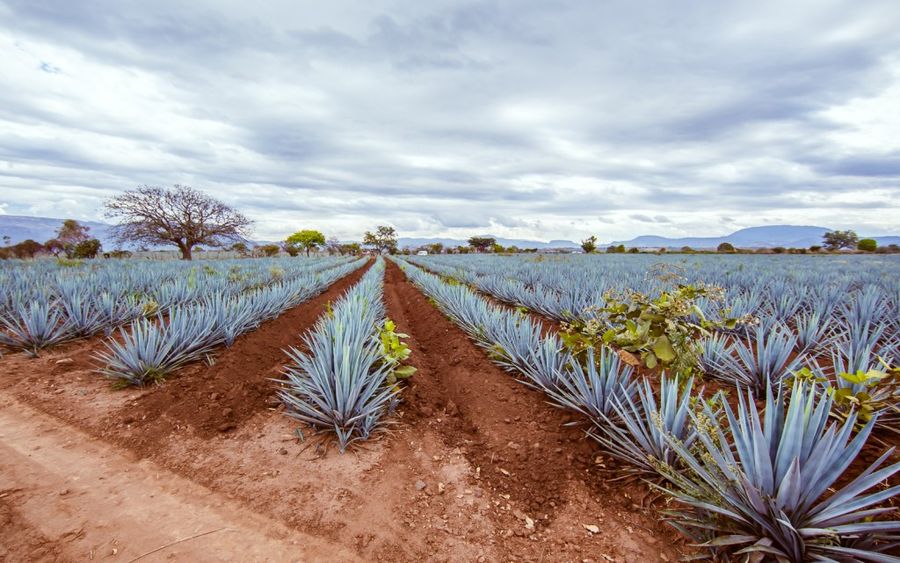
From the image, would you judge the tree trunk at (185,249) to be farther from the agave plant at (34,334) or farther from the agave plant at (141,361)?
the agave plant at (141,361)

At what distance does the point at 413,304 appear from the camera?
883 centimetres

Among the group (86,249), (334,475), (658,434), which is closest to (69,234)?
(86,249)

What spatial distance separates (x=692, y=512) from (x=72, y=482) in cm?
317

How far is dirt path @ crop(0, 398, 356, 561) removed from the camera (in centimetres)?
151

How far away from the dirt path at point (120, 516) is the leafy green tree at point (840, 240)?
67.3m

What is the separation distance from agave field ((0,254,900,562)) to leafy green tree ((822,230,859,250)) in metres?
63.0

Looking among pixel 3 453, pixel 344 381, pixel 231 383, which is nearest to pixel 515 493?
pixel 344 381

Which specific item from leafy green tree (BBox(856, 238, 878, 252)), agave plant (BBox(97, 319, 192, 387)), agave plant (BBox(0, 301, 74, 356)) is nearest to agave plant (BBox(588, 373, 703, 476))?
agave plant (BBox(97, 319, 192, 387))

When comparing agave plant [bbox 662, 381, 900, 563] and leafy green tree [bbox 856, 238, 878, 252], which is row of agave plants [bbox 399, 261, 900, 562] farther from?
leafy green tree [bbox 856, 238, 878, 252]

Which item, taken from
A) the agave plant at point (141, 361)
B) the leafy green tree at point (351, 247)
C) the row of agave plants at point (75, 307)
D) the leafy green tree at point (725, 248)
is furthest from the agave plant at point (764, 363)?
the leafy green tree at point (351, 247)

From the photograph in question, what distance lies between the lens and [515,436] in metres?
2.48

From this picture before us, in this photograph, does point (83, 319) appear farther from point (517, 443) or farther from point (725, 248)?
point (725, 248)

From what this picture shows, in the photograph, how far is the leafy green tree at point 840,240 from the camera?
46469 mm

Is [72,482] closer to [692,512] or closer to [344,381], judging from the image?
[344,381]
